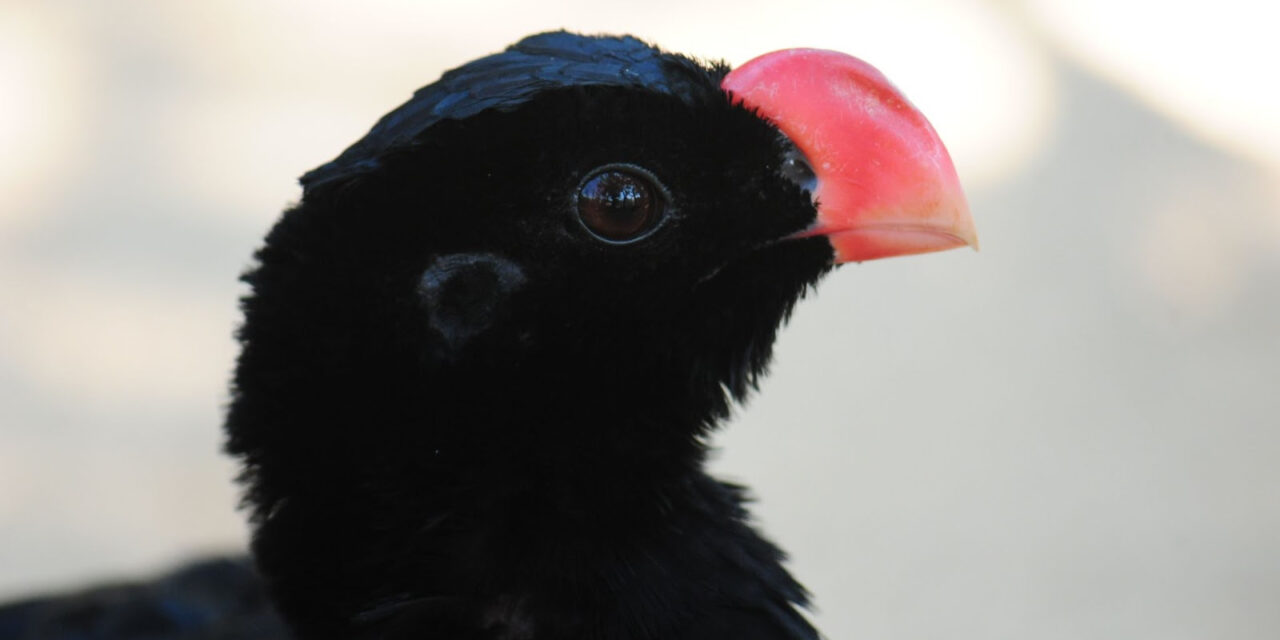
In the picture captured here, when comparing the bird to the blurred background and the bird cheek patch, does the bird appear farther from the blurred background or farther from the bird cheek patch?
the blurred background

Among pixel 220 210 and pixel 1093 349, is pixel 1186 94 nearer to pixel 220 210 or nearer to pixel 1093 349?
pixel 1093 349

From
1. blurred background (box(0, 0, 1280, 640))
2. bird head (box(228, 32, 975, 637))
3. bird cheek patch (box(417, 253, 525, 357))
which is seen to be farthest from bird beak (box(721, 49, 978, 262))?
blurred background (box(0, 0, 1280, 640))

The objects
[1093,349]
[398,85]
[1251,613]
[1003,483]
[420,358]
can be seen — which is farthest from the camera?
[398,85]

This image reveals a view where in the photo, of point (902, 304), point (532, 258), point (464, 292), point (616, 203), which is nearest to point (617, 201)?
point (616, 203)

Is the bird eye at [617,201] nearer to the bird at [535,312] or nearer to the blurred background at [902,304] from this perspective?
the bird at [535,312]

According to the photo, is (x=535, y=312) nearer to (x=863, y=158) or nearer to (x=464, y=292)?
(x=464, y=292)

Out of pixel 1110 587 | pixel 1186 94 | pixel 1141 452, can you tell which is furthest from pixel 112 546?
pixel 1186 94

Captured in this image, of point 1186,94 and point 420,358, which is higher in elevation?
point 1186,94

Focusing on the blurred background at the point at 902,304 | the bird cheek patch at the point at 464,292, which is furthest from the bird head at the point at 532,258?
the blurred background at the point at 902,304
